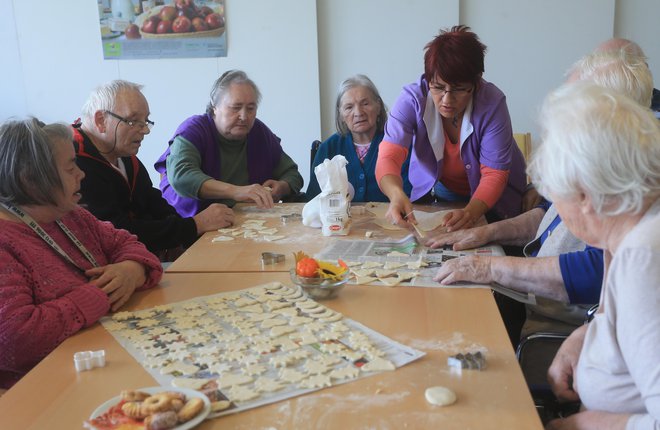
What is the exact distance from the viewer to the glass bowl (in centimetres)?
172

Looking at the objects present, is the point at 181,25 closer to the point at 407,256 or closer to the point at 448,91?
the point at 448,91

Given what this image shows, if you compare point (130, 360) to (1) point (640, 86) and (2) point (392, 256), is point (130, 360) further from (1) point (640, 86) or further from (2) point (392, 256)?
(1) point (640, 86)

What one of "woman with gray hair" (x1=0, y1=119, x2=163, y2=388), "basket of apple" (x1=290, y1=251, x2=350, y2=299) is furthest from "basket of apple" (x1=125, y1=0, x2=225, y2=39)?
"basket of apple" (x1=290, y1=251, x2=350, y2=299)

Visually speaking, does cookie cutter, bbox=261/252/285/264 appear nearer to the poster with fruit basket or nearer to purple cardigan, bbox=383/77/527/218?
purple cardigan, bbox=383/77/527/218

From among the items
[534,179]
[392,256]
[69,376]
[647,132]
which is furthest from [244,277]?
[647,132]

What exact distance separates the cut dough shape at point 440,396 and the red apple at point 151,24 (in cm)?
470

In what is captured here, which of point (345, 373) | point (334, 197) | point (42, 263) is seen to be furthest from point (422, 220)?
point (42, 263)

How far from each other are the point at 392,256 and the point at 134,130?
1348mm

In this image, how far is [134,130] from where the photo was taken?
107 inches

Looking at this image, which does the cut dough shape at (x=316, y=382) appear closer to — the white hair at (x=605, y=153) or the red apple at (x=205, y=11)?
the white hair at (x=605, y=153)

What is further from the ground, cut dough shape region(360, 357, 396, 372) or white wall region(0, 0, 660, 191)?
white wall region(0, 0, 660, 191)

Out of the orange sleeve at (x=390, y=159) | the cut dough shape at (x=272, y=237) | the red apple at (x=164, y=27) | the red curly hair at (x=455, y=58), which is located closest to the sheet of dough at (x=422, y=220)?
the orange sleeve at (x=390, y=159)

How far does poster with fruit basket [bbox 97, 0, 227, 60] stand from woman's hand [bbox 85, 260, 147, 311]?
11.9 ft

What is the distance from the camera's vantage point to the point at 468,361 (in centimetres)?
129
